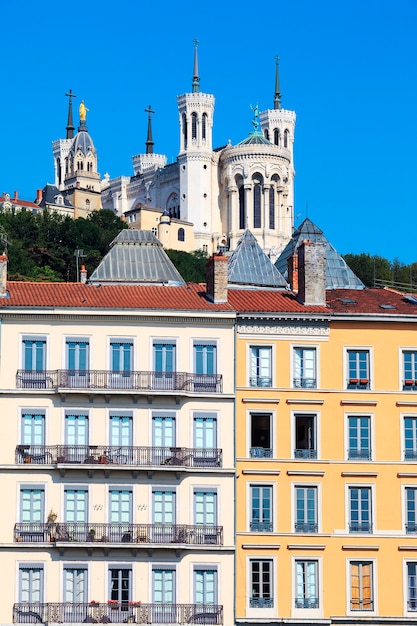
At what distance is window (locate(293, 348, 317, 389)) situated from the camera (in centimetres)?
5544

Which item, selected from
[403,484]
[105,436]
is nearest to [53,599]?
[105,436]

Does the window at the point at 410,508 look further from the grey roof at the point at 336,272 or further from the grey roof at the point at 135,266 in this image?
the grey roof at the point at 336,272

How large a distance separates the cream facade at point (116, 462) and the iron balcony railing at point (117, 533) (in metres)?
0.04

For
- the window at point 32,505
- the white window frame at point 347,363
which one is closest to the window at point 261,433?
the white window frame at point 347,363

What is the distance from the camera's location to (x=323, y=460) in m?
54.4

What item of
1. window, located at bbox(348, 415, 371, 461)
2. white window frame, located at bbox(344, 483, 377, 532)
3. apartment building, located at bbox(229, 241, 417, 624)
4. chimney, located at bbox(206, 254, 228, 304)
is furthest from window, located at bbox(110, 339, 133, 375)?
white window frame, located at bbox(344, 483, 377, 532)

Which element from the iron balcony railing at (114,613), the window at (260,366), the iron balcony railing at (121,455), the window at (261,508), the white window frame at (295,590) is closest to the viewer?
the iron balcony railing at (114,613)

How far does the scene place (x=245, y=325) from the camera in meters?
55.6

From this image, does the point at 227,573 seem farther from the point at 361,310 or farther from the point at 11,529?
the point at 361,310

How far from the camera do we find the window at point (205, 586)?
52.5m

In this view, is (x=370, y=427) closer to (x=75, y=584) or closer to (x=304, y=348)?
(x=304, y=348)

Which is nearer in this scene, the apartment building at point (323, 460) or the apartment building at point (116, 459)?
the apartment building at point (116, 459)

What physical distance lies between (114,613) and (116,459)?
18.0 feet

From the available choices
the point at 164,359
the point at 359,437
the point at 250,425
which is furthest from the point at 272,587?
the point at 164,359
